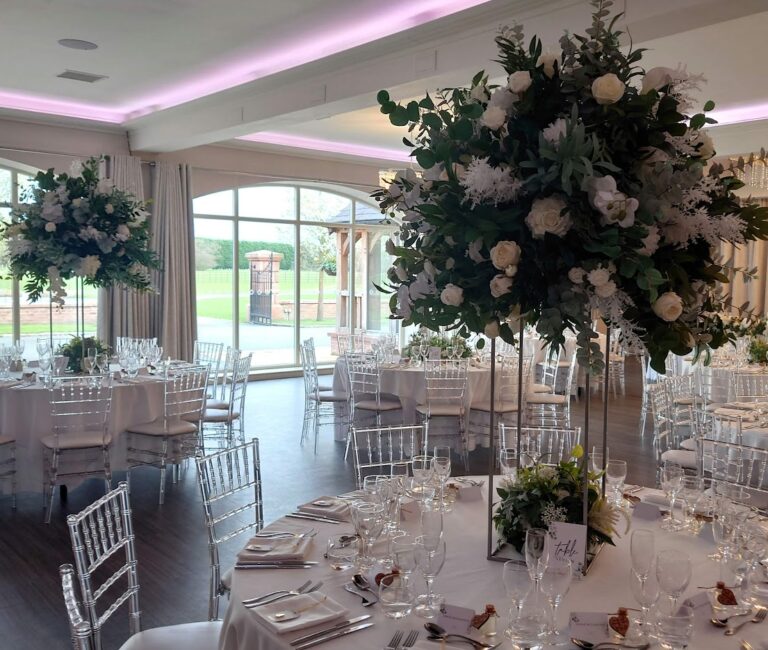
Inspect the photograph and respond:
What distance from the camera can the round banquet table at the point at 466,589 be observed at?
209 cm

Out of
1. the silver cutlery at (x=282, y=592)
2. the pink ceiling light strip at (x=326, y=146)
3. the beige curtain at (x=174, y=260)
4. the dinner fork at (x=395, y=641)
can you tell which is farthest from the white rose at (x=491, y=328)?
the pink ceiling light strip at (x=326, y=146)

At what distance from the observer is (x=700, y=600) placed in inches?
87.7

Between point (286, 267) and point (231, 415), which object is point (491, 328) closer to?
point (231, 415)

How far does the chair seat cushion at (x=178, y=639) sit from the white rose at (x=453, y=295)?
148 cm

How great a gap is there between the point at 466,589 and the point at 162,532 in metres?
3.56

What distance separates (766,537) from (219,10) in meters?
5.65

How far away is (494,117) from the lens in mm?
2059

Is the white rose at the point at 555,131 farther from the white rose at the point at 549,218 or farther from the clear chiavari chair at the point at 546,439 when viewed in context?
the clear chiavari chair at the point at 546,439

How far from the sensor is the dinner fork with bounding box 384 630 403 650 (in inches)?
79.6

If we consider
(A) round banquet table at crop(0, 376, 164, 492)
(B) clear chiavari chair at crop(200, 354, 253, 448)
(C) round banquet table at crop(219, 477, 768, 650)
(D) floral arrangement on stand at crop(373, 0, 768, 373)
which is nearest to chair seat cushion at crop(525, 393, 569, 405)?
(B) clear chiavari chair at crop(200, 354, 253, 448)

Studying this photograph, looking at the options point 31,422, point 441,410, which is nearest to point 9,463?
point 31,422

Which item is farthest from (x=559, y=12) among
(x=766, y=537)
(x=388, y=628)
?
(x=388, y=628)

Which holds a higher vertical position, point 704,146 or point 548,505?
point 704,146

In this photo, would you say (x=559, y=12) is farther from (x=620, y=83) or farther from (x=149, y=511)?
(x=149, y=511)
